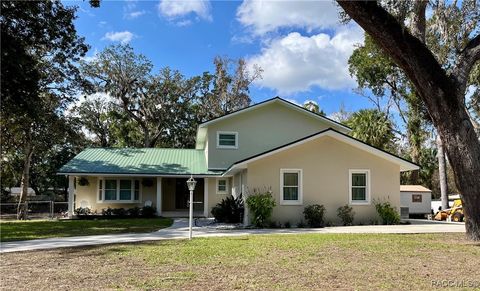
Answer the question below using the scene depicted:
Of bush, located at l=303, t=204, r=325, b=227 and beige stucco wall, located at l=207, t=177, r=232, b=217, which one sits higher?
beige stucco wall, located at l=207, t=177, r=232, b=217

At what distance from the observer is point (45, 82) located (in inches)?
1036

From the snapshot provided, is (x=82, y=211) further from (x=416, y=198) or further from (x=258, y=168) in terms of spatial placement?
(x=416, y=198)

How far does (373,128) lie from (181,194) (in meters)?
15.5

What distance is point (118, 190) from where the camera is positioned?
26.2m

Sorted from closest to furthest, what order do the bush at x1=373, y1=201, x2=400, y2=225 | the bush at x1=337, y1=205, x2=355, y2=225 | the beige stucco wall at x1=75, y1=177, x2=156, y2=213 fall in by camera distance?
1. the bush at x1=337, y1=205, x2=355, y2=225
2. the bush at x1=373, y1=201, x2=400, y2=225
3. the beige stucco wall at x1=75, y1=177, x2=156, y2=213

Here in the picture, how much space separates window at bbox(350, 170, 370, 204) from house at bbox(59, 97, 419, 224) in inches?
1.6

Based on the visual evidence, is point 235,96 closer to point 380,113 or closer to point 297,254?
point 380,113

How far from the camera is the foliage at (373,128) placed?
109 ft

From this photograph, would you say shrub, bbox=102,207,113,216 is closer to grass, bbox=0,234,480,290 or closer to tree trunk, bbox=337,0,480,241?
grass, bbox=0,234,480,290

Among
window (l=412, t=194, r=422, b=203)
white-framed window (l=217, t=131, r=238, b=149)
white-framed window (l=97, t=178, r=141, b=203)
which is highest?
white-framed window (l=217, t=131, r=238, b=149)

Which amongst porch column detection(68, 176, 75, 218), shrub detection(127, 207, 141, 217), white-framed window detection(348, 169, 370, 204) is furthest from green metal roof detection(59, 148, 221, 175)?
white-framed window detection(348, 169, 370, 204)

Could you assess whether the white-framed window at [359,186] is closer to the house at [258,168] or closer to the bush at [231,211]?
the house at [258,168]

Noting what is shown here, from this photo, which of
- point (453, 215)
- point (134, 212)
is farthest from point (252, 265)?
point (453, 215)

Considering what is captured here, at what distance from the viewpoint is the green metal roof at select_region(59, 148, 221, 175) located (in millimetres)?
25344
